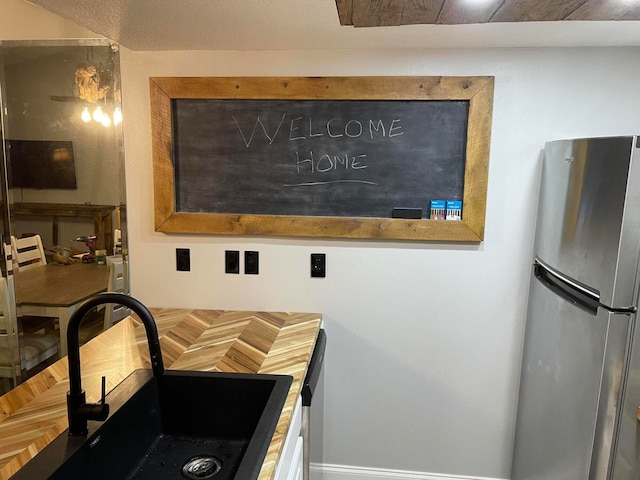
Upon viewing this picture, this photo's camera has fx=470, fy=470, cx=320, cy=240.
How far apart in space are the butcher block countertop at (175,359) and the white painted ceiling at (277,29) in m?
1.20

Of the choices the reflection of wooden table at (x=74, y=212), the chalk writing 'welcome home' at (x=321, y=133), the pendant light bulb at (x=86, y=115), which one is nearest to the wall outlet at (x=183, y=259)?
the reflection of wooden table at (x=74, y=212)

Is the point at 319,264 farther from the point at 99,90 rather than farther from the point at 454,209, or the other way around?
the point at 99,90

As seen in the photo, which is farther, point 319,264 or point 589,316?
point 319,264

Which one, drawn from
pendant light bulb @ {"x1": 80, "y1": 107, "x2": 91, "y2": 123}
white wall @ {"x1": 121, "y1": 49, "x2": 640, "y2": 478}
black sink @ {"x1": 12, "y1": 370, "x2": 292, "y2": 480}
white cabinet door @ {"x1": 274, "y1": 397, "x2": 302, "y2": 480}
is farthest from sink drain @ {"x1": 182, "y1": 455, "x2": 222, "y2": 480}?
pendant light bulb @ {"x1": 80, "y1": 107, "x2": 91, "y2": 123}

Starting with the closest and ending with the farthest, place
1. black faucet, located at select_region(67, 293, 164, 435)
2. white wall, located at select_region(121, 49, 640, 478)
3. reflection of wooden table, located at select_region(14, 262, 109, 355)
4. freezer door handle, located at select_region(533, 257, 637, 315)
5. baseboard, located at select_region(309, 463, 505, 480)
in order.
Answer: black faucet, located at select_region(67, 293, 164, 435) < freezer door handle, located at select_region(533, 257, 637, 315) < white wall, located at select_region(121, 49, 640, 478) < baseboard, located at select_region(309, 463, 505, 480) < reflection of wooden table, located at select_region(14, 262, 109, 355)

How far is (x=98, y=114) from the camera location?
2.38 m

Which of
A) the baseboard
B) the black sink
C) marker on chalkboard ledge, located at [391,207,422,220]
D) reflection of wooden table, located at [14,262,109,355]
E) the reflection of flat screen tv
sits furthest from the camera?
reflection of wooden table, located at [14,262,109,355]

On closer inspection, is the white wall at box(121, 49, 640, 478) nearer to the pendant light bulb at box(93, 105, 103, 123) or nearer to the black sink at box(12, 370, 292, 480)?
the pendant light bulb at box(93, 105, 103, 123)

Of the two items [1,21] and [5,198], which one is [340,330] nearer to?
[5,198]

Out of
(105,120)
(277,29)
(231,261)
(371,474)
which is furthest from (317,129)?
(371,474)

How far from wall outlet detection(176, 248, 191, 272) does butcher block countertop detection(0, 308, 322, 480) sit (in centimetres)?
21

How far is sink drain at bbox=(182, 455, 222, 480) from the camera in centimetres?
135

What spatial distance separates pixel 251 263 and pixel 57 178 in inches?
46.6

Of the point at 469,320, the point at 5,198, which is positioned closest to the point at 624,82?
the point at 469,320
